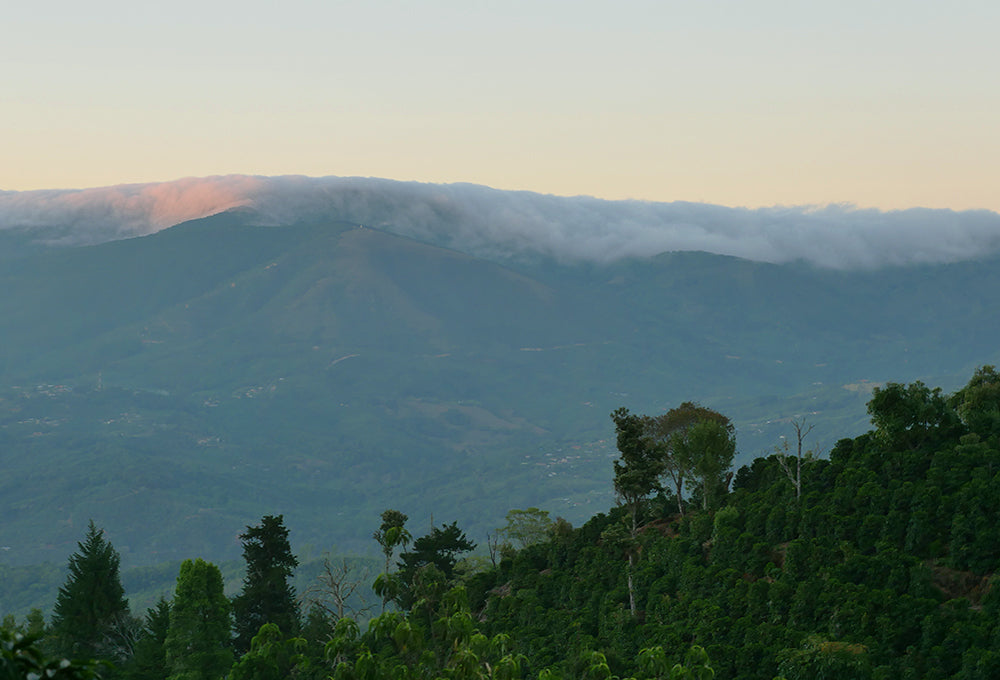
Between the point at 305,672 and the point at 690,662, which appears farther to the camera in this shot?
the point at 305,672

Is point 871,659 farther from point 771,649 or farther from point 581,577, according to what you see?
point 581,577

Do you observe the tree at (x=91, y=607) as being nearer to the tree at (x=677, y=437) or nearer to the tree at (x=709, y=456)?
the tree at (x=677, y=437)

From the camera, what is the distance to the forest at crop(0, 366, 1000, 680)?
5066 cm

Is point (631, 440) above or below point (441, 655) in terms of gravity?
above

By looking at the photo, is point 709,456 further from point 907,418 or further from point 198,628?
point 198,628

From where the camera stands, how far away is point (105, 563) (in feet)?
242

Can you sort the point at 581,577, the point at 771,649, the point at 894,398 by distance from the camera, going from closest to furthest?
1. the point at 771,649
2. the point at 894,398
3. the point at 581,577

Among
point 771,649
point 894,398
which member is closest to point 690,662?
point 771,649

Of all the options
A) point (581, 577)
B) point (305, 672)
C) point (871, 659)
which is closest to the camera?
point (871, 659)

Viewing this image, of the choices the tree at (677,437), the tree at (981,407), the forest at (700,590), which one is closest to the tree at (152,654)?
the forest at (700,590)

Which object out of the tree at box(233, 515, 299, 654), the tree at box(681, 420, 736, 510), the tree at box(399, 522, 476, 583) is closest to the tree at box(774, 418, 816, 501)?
the tree at box(681, 420, 736, 510)

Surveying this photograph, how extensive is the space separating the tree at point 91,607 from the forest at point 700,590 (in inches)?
5.5

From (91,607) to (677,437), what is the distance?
44.9 metres

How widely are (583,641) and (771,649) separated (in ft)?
44.1
